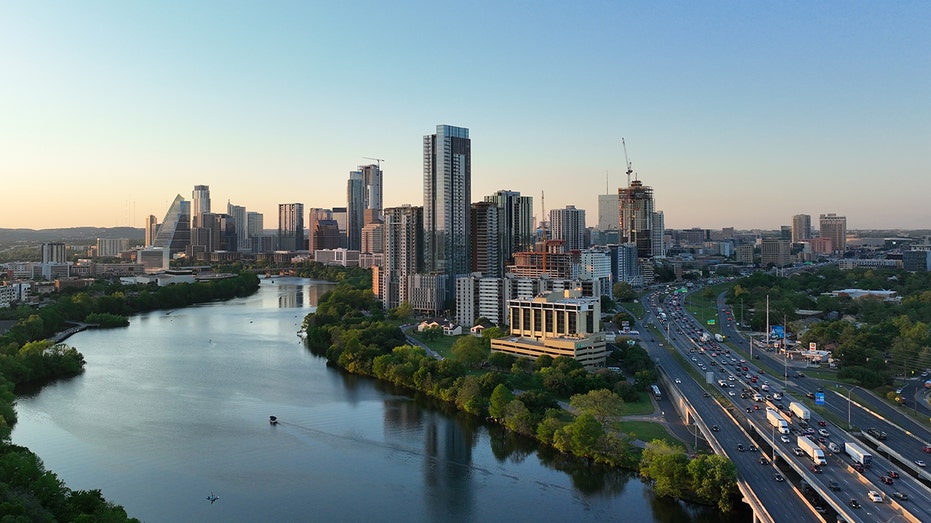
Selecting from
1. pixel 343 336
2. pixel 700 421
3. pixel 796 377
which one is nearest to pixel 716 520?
pixel 700 421

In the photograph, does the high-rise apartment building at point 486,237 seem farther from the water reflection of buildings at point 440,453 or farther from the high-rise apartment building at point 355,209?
the high-rise apartment building at point 355,209

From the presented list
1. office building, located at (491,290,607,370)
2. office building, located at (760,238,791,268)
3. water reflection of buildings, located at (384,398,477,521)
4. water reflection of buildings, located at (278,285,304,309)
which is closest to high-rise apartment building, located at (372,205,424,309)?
water reflection of buildings, located at (278,285,304,309)

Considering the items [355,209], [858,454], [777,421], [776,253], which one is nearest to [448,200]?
[777,421]

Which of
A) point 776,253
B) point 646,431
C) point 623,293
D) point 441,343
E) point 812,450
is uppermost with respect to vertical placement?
point 776,253

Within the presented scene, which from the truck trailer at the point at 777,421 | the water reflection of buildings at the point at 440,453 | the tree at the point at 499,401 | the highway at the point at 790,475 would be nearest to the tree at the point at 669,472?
the highway at the point at 790,475

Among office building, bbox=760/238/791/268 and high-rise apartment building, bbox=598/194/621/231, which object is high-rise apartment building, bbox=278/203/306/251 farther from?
office building, bbox=760/238/791/268

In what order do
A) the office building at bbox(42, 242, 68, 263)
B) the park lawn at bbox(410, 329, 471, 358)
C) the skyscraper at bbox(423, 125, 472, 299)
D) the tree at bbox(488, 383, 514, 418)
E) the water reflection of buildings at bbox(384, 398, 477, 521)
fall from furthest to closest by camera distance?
the office building at bbox(42, 242, 68, 263), the skyscraper at bbox(423, 125, 472, 299), the park lawn at bbox(410, 329, 471, 358), the tree at bbox(488, 383, 514, 418), the water reflection of buildings at bbox(384, 398, 477, 521)

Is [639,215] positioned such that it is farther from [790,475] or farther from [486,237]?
[790,475]
